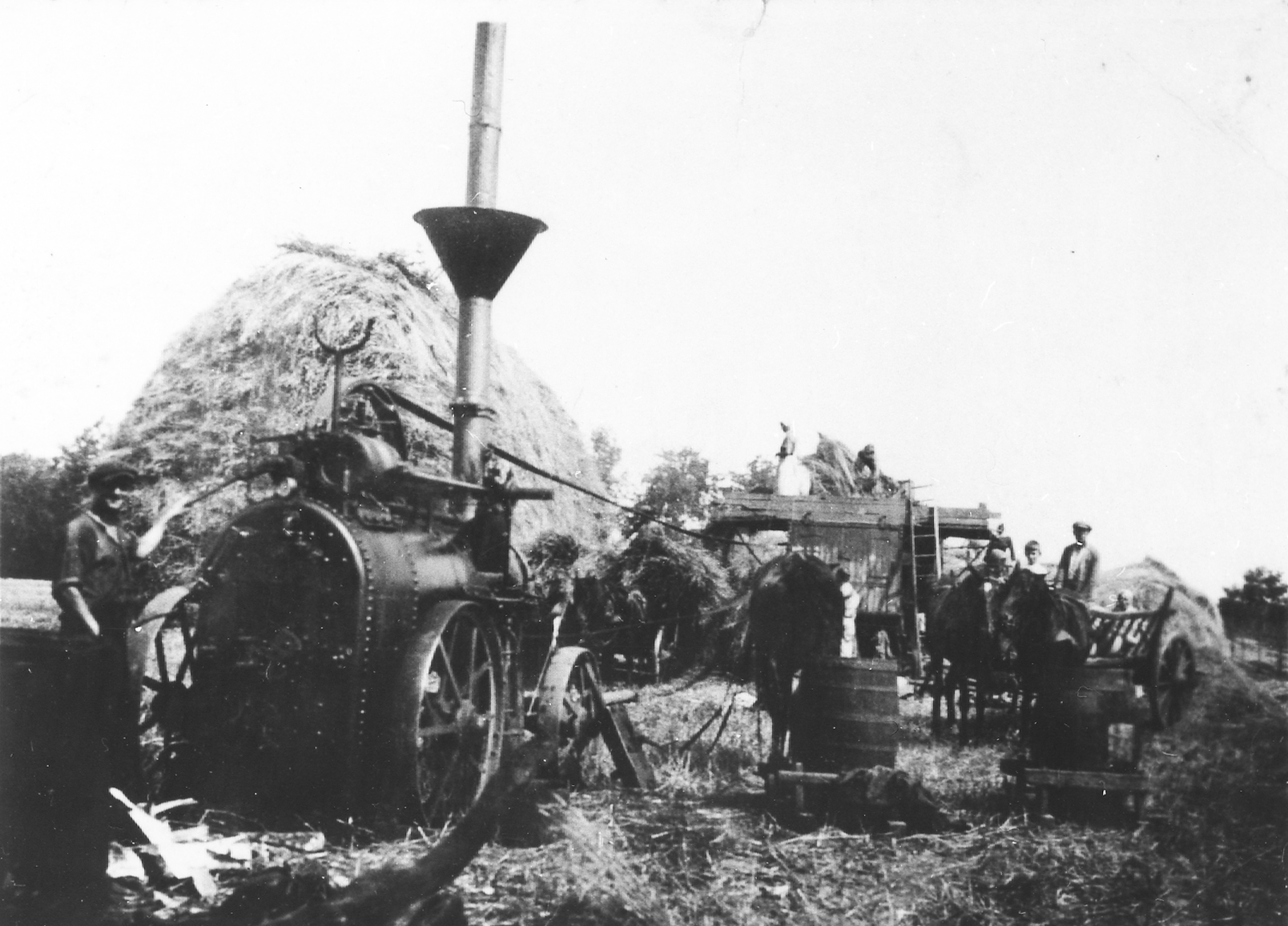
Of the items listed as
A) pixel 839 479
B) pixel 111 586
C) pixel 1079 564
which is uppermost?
pixel 839 479

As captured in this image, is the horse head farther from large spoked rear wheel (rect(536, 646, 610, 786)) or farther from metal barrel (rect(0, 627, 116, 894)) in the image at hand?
metal barrel (rect(0, 627, 116, 894))

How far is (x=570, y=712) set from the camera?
6.61 meters

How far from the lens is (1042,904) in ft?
15.5

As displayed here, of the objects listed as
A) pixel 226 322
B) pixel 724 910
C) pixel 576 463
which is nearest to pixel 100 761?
pixel 724 910

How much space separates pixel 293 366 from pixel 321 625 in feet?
21.5

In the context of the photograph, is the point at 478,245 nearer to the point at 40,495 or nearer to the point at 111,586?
the point at 111,586

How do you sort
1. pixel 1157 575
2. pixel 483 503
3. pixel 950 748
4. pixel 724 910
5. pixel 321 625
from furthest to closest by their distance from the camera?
pixel 1157 575 < pixel 950 748 < pixel 483 503 < pixel 321 625 < pixel 724 910

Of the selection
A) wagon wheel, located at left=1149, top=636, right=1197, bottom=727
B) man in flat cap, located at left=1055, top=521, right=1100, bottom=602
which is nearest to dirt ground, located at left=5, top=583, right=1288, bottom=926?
wagon wheel, located at left=1149, top=636, right=1197, bottom=727

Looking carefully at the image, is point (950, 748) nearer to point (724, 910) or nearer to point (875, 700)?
point (875, 700)

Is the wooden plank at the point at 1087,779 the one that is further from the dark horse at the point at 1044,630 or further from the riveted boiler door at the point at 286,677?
the riveted boiler door at the point at 286,677

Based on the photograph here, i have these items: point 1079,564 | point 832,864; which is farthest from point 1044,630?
point 832,864

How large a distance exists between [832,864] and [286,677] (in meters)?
2.88

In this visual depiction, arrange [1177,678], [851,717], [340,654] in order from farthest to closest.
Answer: [1177,678]
[851,717]
[340,654]

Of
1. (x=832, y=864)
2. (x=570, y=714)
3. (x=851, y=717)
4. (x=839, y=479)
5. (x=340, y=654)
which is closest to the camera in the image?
(x=340, y=654)
